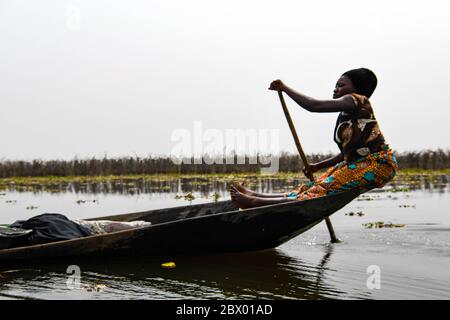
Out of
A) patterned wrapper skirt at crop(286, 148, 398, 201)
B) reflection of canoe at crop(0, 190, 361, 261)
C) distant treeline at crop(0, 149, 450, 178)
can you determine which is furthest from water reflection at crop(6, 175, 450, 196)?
patterned wrapper skirt at crop(286, 148, 398, 201)

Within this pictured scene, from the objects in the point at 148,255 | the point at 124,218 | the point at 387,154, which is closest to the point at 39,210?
the point at 124,218

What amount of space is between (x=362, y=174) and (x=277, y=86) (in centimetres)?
93

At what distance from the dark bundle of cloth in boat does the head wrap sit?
A: 239cm

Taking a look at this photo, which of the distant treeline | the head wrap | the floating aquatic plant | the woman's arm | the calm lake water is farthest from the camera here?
the distant treeline

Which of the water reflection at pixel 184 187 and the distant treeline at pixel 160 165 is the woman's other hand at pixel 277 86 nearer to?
the water reflection at pixel 184 187

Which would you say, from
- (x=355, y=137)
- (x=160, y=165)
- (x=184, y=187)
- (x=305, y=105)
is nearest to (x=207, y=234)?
(x=305, y=105)

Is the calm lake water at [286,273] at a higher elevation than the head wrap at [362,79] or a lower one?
lower

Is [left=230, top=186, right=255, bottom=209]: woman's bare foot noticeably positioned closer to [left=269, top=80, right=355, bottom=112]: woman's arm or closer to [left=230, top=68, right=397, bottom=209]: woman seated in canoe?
[left=230, top=68, right=397, bottom=209]: woman seated in canoe

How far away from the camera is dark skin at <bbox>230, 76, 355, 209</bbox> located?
411 centimetres

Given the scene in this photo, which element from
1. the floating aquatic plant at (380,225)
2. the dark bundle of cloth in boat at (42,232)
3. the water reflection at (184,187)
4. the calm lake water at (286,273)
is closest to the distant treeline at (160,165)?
the water reflection at (184,187)

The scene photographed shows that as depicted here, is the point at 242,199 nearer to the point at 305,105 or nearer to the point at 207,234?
the point at 207,234

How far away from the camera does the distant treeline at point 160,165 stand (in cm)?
1923

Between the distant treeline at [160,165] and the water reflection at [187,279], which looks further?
the distant treeline at [160,165]

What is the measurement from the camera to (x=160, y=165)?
19.2 m
